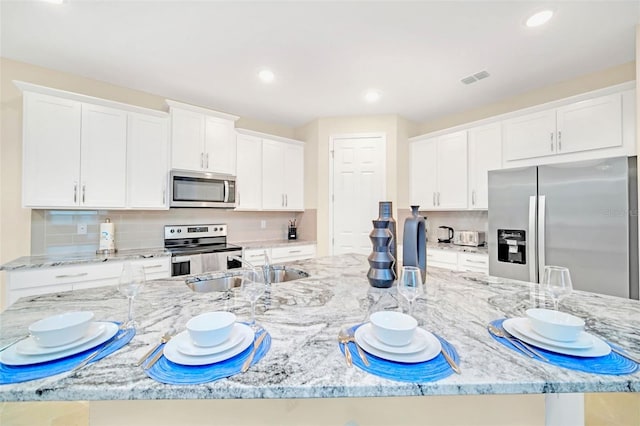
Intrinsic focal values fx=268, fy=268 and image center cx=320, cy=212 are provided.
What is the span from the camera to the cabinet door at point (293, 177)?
12.8 ft

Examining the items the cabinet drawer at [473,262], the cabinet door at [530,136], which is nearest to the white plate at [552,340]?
the cabinet drawer at [473,262]

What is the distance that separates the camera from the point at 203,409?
896 mm

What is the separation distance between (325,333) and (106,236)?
110 inches

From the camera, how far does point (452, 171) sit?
3389mm

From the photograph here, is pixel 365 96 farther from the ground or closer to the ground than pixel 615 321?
farther from the ground

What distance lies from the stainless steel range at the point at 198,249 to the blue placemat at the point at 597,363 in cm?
278

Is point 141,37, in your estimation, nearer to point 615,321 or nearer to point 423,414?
point 423,414

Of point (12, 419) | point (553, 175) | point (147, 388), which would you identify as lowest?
point (12, 419)

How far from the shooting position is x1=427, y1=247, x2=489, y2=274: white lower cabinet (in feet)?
9.55

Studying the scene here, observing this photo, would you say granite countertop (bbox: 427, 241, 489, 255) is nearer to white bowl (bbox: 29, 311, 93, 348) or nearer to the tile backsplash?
the tile backsplash

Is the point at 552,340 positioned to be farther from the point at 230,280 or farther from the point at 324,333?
the point at 230,280

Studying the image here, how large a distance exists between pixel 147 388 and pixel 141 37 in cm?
248

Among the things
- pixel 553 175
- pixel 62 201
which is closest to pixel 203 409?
pixel 62 201

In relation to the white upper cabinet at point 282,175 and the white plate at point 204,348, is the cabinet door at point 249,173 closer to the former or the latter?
the white upper cabinet at point 282,175
